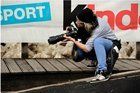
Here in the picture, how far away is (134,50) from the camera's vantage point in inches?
372

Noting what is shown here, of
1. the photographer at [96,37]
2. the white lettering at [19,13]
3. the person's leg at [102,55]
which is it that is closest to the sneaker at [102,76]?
the person's leg at [102,55]

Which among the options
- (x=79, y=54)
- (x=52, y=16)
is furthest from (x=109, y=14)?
(x=79, y=54)

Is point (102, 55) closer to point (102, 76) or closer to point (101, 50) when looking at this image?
point (101, 50)

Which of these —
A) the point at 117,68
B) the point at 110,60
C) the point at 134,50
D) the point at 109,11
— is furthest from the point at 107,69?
the point at 134,50

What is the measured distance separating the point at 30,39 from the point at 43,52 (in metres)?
0.71

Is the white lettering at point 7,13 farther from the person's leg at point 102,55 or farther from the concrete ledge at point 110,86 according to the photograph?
the concrete ledge at point 110,86

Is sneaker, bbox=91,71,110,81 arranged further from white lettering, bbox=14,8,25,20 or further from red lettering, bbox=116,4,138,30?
white lettering, bbox=14,8,25,20

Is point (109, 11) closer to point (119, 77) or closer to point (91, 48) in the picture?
point (91, 48)

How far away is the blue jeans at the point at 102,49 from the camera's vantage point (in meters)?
6.24

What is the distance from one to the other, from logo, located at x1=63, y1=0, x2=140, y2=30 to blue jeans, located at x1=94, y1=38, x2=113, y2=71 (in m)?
2.09

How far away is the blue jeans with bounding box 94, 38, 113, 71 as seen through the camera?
20.5ft

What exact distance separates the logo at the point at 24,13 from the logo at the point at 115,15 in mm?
339

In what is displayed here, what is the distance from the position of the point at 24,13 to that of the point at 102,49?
8.69 feet

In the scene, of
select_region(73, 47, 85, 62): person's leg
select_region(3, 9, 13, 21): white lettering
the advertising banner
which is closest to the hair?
select_region(73, 47, 85, 62): person's leg
